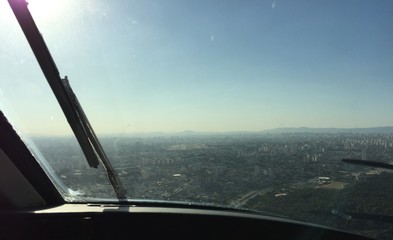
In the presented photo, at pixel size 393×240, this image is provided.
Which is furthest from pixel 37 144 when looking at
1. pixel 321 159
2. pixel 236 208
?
pixel 321 159

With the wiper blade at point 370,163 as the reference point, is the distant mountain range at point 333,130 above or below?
above

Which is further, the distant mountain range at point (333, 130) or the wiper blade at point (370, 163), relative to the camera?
the distant mountain range at point (333, 130)

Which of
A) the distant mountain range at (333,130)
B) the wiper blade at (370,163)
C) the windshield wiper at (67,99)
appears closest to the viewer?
the windshield wiper at (67,99)

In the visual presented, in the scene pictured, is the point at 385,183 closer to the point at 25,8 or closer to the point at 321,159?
the point at 321,159

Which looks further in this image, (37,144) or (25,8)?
(37,144)

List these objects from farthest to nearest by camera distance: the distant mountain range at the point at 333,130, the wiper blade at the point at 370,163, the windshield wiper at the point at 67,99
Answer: the distant mountain range at the point at 333,130, the wiper blade at the point at 370,163, the windshield wiper at the point at 67,99

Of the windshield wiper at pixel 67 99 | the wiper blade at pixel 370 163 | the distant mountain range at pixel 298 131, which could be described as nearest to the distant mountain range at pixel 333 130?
the distant mountain range at pixel 298 131

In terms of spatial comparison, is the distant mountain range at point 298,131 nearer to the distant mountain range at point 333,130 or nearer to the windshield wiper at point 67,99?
the distant mountain range at point 333,130
